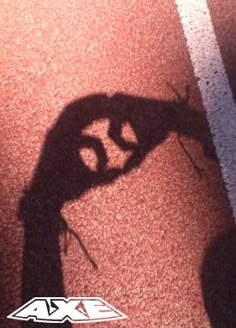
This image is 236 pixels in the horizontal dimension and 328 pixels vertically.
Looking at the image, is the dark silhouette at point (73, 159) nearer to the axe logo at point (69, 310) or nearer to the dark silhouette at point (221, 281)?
the axe logo at point (69, 310)

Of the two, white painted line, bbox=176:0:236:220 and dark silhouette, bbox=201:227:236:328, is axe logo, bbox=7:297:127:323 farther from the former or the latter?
white painted line, bbox=176:0:236:220

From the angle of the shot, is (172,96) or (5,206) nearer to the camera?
(5,206)

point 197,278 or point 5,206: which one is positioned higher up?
point 5,206

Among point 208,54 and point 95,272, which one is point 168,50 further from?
point 95,272

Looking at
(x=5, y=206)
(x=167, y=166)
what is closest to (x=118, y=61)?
(x=167, y=166)

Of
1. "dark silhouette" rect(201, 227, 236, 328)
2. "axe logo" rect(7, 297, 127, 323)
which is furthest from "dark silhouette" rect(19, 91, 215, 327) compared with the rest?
"dark silhouette" rect(201, 227, 236, 328)

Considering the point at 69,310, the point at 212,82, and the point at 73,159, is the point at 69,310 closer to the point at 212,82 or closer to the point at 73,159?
the point at 73,159

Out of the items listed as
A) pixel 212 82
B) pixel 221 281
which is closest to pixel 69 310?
pixel 221 281
